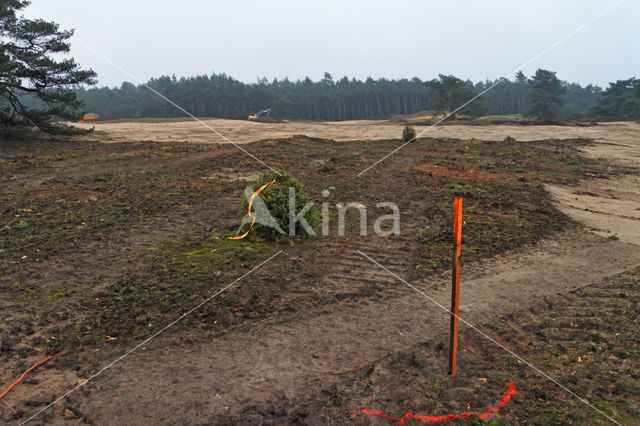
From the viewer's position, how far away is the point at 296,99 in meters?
72.8

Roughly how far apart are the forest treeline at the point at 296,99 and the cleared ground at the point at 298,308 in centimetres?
4069

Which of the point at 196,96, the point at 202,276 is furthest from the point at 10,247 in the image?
the point at 196,96

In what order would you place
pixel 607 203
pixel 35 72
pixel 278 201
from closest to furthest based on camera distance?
pixel 278 201
pixel 607 203
pixel 35 72

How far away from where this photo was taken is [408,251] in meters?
8.28

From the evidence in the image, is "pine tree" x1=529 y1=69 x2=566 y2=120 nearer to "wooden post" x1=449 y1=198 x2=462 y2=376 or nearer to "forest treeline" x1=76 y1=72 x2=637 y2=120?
"forest treeline" x1=76 y1=72 x2=637 y2=120

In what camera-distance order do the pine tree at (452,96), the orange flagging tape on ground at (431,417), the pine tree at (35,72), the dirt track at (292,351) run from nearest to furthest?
the orange flagging tape on ground at (431,417) < the dirt track at (292,351) < the pine tree at (35,72) < the pine tree at (452,96)

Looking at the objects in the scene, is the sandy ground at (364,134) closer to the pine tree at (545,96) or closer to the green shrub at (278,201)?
the green shrub at (278,201)

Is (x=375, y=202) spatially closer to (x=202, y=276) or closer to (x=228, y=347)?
(x=202, y=276)

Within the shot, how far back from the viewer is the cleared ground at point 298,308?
163 inches

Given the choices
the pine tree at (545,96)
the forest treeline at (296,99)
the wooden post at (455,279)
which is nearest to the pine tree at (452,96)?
the forest treeline at (296,99)

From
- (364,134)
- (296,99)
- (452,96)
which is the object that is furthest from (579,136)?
(296,99)

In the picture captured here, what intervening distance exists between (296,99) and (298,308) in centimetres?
6952

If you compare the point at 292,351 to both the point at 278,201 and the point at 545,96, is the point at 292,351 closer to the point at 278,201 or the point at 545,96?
the point at 278,201

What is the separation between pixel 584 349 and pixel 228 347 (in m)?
3.75
